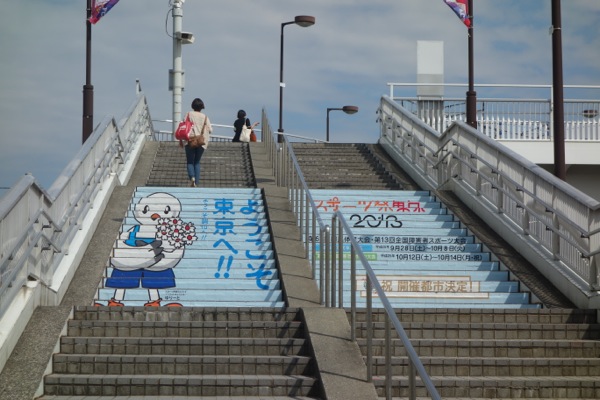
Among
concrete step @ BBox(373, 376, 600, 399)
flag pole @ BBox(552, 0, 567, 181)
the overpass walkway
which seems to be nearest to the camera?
the overpass walkway

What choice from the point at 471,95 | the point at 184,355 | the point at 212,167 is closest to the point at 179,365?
the point at 184,355

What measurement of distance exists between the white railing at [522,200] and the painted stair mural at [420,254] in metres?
0.45

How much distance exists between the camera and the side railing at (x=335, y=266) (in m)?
7.23

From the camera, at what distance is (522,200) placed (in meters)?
13.7

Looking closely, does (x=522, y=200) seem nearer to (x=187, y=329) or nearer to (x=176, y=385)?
(x=187, y=329)

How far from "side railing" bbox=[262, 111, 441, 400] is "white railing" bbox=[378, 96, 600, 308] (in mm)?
2292

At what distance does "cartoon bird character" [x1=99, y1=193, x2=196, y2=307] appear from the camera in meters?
12.1

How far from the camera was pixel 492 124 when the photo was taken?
976 inches

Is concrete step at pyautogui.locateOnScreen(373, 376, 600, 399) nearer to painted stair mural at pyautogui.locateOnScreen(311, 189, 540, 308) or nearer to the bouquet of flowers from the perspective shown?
painted stair mural at pyautogui.locateOnScreen(311, 189, 540, 308)

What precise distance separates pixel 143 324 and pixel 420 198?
7.71 m

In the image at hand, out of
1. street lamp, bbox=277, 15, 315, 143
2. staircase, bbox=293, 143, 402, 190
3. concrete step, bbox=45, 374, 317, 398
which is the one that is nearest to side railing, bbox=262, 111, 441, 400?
concrete step, bbox=45, 374, 317, 398

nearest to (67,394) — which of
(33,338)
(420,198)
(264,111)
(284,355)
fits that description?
(33,338)

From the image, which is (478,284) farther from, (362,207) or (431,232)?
(362,207)

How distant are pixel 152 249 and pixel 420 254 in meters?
3.42
